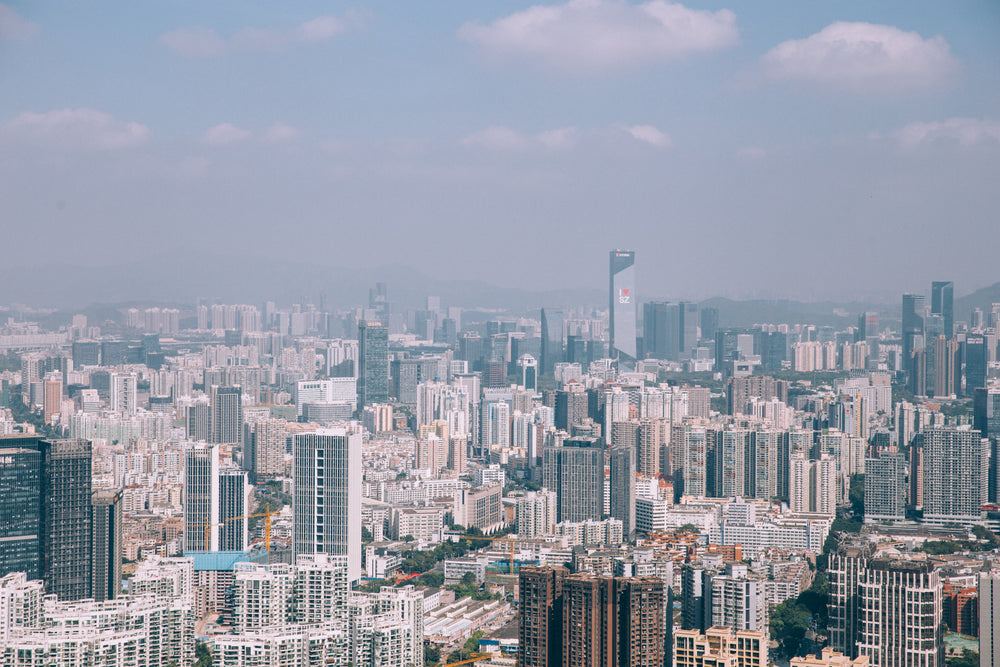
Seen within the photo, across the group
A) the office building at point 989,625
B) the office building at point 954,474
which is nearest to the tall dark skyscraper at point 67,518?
the office building at point 989,625

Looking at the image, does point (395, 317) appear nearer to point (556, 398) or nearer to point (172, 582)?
point (556, 398)

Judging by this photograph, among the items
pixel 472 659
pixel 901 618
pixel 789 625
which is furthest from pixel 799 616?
pixel 472 659

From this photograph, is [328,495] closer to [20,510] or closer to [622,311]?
[20,510]

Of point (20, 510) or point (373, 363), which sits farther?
point (373, 363)

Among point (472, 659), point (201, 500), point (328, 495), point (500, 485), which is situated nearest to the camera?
point (472, 659)

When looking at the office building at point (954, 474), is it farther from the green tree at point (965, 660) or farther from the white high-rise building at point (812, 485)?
the green tree at point (965, 660)

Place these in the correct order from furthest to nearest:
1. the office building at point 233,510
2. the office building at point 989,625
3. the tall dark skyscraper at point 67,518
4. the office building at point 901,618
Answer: the office building at point 233,510 < the tall dark skyscraper at point 67,518 < the office building at point 989,625 < the office building at point 901,618
